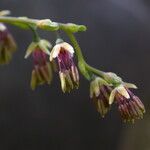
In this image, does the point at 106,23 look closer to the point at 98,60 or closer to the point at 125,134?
the point at 98,60

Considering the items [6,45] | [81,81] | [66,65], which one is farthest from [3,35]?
[81,81]

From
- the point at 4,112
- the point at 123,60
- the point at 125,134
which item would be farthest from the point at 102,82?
the point at 125,134

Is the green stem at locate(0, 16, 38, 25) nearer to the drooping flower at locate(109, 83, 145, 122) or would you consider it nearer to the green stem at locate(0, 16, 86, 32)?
the green stem at locate(0, 16, 86, 32)

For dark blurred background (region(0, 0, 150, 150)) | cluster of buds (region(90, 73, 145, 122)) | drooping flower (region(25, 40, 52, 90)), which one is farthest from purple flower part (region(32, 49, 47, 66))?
dark blurred background (region(0, 0, 150, 150))

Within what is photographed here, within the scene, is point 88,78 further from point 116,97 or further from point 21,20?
point 21,20

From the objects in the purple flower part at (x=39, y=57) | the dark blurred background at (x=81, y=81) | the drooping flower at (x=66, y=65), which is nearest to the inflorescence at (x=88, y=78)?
the drooping flower at (x=66, y=65)

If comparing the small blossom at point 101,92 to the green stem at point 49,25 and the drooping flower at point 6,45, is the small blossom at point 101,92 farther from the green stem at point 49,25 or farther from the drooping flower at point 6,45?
the drooping flower at point 6,45

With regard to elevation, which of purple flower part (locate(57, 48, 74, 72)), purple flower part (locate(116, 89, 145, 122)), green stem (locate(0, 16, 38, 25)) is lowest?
purple flower part (locate(116, 89, 145, 122))
